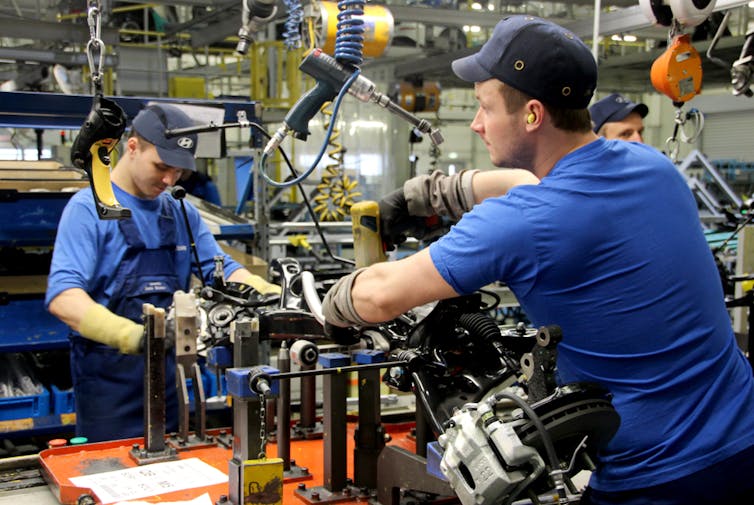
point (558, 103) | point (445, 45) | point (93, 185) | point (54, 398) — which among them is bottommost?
point (54, 398)

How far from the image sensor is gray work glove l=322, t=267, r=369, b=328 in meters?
1.59

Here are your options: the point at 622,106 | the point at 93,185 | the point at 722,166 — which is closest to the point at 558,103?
the point at 93,185

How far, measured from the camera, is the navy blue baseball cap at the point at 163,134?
2.75m

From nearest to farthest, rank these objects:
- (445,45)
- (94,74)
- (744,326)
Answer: (94,74)
(744,326)
(445,45)

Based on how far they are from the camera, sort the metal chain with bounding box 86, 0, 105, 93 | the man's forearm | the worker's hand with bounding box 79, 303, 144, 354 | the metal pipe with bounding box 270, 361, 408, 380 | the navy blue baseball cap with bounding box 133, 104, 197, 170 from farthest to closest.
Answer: the navy blue baseball cap with bounding box 133, 104, 197, 170 < the man's forearm < the worker's hand with bounding box 79, 303, 144, 354 < the metal chain with bounding box 86, 0, 105, 93 < the metal pipe with bounding box 270, 361, 408, 380

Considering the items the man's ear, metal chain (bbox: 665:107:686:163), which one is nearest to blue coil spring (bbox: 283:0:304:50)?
the man's ear

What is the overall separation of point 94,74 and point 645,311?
1.33m

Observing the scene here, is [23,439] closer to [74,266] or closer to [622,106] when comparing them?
[74,266]

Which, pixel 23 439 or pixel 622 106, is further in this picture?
pixel 23 439

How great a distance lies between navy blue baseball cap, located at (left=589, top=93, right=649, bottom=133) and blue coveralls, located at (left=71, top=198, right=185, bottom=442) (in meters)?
1.64

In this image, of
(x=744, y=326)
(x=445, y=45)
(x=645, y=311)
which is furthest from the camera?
(x=445, y=45)

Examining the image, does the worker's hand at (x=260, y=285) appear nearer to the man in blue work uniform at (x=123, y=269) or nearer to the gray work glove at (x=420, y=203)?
the man in blue work uniform at (x=123, y=269)

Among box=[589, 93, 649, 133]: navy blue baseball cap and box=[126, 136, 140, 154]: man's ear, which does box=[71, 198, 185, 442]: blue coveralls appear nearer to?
box=[126, 136, 140, 154]: man's ear

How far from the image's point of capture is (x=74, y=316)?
2.52m
